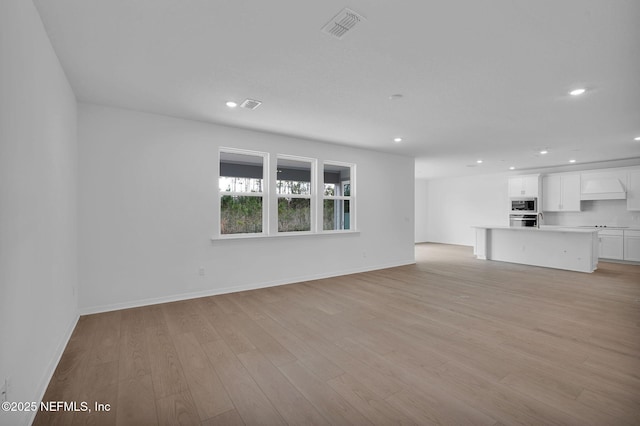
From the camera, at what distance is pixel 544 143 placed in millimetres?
5902

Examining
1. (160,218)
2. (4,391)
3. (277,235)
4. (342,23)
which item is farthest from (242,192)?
(4,391)

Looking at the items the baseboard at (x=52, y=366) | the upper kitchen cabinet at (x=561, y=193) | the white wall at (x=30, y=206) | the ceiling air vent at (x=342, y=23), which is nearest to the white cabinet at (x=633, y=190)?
the upper kitchen cabinet at (x=561, y=193)

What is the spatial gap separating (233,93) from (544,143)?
5.95m

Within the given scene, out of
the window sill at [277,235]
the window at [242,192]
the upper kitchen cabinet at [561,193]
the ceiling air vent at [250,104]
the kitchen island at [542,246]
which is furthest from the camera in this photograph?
the upper kitchen cabinet at [561,193]

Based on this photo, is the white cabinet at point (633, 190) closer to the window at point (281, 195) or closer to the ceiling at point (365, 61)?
the ceiling at point (365, 61)

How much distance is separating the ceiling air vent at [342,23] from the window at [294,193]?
10.6ft

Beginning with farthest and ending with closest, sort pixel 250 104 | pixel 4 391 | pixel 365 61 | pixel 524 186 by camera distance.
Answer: pixel 524 186
pixel 250 104
pixel 365 61
pixel 4 391

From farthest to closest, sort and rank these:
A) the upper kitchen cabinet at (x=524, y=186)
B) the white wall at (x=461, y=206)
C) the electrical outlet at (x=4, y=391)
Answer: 1. the white wall at (x=461, y=206)
2. the upper kitchen cabinet at (x=524, y=186)
3. the electrical outlet at (x=4, y=391)

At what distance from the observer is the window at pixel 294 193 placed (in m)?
5.46

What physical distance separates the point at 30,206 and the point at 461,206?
12.0m

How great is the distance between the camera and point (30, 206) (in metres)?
1.94

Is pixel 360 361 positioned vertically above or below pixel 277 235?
below

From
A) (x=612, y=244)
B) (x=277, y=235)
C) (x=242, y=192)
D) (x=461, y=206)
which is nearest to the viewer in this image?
(x=242, y=192)

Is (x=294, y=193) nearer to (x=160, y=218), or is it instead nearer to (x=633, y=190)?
(x=160, y=218)
